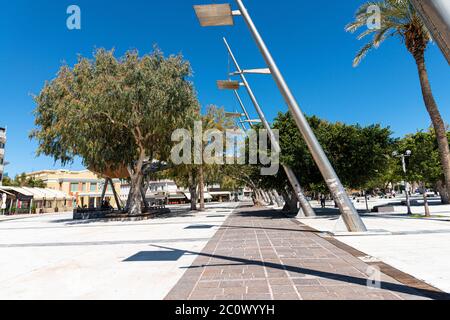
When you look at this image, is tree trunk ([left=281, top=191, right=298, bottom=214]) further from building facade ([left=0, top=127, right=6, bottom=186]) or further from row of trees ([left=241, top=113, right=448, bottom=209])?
building facade ([left=0, top=127, right=6, bottom=186])

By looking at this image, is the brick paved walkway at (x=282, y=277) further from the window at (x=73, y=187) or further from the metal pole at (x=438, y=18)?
the window at (x=73, y=187)

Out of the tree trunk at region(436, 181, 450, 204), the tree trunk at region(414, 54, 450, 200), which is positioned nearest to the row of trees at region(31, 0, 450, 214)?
the tree trunk at region(414, 54, 450, 200)

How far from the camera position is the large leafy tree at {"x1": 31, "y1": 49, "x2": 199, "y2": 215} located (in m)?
21.8

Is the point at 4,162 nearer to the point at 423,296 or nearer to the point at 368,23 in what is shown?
the point at 368,23

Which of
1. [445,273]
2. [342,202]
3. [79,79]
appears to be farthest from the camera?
[79,79]

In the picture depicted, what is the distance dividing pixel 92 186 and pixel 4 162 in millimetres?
18091

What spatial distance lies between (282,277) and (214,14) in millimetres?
7541

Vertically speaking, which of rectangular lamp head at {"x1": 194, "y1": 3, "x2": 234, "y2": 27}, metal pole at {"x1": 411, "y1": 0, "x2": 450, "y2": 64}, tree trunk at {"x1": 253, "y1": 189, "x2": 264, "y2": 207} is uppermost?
rectangular lamp head at {"x1": 194, "y1": 3, "x2": 234, "y2": 27}

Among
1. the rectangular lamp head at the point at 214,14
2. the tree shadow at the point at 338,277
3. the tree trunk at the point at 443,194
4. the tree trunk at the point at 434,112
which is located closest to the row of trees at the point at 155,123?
the tree trunk at the point at 434,112

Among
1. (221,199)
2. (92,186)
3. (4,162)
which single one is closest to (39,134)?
(4,162)

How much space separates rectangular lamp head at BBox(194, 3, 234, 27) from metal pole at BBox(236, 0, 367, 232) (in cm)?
176

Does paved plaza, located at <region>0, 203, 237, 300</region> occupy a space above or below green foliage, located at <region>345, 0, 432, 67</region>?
below

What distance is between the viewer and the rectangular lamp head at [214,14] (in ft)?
29.0
